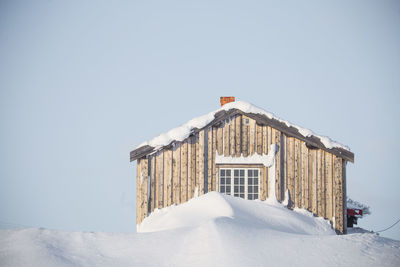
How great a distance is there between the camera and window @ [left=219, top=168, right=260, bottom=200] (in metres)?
14.1

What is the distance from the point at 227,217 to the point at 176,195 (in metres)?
3.36

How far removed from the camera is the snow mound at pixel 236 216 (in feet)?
38.6

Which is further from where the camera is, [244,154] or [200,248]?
[244,154]

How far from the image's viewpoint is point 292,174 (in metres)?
14.2

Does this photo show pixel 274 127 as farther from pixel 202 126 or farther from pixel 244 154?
pixel 202 126

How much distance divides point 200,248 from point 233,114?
6114 millimetres

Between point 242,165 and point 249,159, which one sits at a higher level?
point 249,159

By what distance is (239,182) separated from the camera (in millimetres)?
14180

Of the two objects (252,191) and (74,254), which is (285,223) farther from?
(74,254)

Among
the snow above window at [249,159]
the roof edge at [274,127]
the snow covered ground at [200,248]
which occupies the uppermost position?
the roof edge at [274,127]

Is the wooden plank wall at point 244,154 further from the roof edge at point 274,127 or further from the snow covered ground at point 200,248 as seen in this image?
the snow covered ground at point 200,248

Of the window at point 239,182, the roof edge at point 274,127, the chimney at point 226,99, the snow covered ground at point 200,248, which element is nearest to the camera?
the snow covered ground at point 200,248

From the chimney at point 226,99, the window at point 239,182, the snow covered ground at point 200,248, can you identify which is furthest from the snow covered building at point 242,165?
the snow covered ground at point 200,248

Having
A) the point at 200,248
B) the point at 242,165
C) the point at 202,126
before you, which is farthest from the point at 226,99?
the point at 200,248
